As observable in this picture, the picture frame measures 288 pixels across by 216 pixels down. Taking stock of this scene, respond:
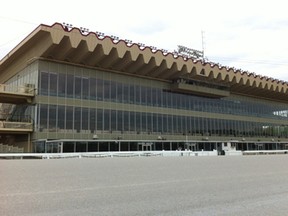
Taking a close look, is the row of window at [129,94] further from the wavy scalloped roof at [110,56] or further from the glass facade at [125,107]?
the wavy scalloped roof at [110,56]

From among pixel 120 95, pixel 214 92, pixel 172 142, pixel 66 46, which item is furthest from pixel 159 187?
pixel 214 92

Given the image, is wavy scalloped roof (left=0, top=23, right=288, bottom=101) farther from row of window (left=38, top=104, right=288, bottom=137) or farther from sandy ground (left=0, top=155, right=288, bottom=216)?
sandy ground (left=0, top=155, right=288, bottom=216)

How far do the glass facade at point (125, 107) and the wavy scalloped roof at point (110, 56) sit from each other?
1672 mm

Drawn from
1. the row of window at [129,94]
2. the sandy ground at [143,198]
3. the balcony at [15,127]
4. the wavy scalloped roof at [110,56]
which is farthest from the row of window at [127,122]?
the sandy ground at [143,198]

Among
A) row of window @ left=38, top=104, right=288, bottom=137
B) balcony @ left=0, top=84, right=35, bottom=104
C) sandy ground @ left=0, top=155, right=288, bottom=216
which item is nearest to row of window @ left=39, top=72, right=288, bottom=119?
balcony @ left=0, top=84, right=35, bottom=104

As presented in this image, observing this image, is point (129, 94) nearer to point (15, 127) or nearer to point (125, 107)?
point (125, 107)

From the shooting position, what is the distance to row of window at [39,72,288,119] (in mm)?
43281

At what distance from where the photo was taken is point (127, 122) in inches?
1927

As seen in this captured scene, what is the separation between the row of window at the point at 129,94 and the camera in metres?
43.3

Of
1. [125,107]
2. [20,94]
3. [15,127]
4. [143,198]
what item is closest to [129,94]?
[125,107]

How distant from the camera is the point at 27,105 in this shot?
141 feet

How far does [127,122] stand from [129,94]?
411 centimetres

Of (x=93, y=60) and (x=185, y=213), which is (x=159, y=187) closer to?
(x=185, y=213)

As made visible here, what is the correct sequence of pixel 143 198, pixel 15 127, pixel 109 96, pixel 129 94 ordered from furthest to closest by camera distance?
pixel 129 94, pixel 109 96, pixel 15 127, pixel 143 198
